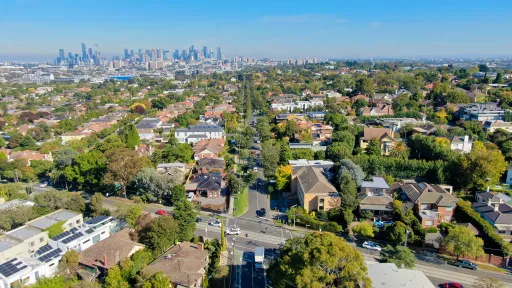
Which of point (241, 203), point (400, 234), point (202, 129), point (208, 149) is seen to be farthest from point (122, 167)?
point (400, 234)

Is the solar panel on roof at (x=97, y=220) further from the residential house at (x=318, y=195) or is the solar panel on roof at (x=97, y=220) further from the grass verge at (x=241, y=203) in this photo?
the residential house at (x=318, y=195)

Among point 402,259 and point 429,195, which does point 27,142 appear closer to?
point 402,259

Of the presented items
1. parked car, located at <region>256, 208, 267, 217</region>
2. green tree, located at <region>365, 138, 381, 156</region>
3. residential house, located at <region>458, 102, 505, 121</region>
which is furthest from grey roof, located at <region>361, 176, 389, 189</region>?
residential house, located at <region>458, 102, 505, 121</region>

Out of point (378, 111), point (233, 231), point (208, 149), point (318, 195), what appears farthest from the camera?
point (378, 111)

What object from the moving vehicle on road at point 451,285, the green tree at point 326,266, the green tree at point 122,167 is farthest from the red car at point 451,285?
the green tree at point 122,167

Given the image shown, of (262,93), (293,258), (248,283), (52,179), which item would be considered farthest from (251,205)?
(262,93)

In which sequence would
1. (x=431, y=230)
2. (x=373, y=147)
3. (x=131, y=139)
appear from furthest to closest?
(x=131, y=139) < (x=373, y=147) < (x=431, y=230)
